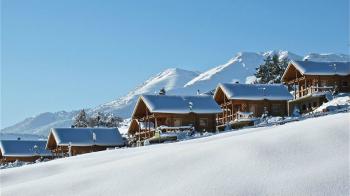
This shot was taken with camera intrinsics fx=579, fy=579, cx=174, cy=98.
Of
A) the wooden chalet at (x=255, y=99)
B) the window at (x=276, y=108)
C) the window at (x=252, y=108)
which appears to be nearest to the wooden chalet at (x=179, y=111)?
the wooden chalet at (x=255, y=99)

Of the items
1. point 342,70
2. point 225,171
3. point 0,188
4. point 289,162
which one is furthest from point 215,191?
point 342,70

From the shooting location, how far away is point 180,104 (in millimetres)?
50562

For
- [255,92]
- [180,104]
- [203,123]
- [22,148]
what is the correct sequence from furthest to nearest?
[22,148] < [255,92] < [203,123] < [180,104]

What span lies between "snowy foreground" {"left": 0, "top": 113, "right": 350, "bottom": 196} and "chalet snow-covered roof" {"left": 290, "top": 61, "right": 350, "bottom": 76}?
33.9 meters

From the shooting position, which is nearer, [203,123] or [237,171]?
[237,171]

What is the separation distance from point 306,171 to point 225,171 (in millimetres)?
1998

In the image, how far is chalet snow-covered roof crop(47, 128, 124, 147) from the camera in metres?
57.8

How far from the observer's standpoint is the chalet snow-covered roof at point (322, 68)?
50906mm

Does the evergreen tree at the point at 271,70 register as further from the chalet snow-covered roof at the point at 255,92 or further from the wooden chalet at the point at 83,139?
the wooden chalet at the point at 83,139

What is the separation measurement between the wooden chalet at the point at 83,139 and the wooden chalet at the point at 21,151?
23.8 feet

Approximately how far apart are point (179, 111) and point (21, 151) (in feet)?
83.3

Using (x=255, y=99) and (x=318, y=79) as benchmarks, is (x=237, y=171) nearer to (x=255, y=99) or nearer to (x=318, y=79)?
(x=255, y=99)

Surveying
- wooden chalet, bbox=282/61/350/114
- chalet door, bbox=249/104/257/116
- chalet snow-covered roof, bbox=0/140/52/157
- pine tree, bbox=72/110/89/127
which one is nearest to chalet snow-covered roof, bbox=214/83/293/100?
chalet door, bbox=249/104/257/116

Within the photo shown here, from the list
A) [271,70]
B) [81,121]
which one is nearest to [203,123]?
[271,70]
